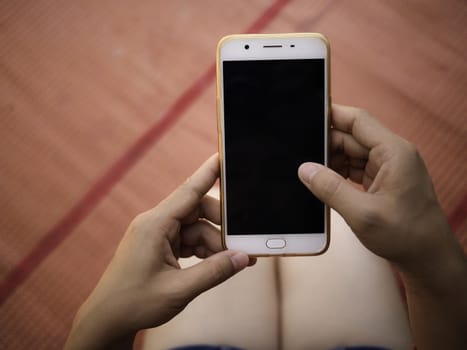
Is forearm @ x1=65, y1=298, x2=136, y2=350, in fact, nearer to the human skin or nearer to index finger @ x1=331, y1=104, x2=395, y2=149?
the human skin

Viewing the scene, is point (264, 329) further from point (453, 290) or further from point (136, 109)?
point (136, 109)

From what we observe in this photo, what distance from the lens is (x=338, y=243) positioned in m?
0.66

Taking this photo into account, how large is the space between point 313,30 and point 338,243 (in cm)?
52

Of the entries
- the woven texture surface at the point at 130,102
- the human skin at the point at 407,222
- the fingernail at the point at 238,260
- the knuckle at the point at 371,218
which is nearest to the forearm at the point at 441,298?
the human skin at the point at 407,222

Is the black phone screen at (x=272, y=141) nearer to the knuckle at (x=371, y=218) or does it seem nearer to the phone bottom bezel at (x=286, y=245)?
the phone bottom bezel at (x=286, y=245)

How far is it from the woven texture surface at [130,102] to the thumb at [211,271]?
0.39m

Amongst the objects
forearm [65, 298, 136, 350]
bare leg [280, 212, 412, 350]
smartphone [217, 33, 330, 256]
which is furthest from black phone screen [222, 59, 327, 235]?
forearm [65, 298, 136, 350]

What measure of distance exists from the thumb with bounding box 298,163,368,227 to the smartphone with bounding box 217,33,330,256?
0.27 ft

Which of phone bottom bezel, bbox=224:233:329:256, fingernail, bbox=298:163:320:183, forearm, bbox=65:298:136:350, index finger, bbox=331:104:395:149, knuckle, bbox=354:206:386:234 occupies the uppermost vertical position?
index finger, bbox=331:104:395:149

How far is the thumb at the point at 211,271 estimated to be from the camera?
466 millimetres

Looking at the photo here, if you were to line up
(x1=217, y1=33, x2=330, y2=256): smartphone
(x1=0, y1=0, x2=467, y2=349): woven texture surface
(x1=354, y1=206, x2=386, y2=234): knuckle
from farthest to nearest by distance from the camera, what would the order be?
(x1=0, y1=0, x2=467, y2=349): woven texture surface < (x1=217, y1=33, x2=330, y2=256): smartphone < (x1=354, y1=206, x2=386, y2=234): knuckle

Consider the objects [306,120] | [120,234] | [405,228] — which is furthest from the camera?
[120,234]

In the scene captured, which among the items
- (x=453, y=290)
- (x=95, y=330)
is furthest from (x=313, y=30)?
(x=95, y=330)

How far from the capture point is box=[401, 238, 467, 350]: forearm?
0.50 m
